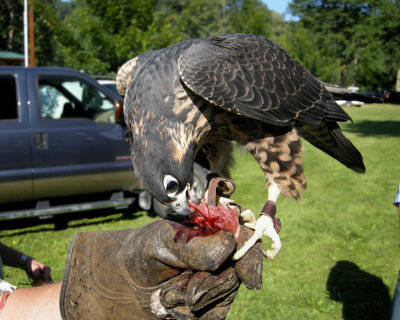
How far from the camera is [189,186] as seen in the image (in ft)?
7.04

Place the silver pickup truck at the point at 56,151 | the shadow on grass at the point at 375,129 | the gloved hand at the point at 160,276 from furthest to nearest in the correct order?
Result: the shadow on grass at the point at 375,129 → the silver pickup truck at the point at 56,151 → the gloved hand at the point at 160,276

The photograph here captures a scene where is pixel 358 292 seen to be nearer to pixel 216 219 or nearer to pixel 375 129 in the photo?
pixel 216 219

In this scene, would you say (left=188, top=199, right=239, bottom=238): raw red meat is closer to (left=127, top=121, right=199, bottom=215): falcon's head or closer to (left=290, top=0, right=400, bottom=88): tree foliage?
(left=127, top=121, right=199, bottom=215): falcon's head

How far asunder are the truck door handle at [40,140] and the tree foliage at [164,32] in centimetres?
781

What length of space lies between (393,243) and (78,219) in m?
4.68

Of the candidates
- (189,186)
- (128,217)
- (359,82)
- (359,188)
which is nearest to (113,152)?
(128,217)

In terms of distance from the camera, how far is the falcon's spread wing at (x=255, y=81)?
2.39 m

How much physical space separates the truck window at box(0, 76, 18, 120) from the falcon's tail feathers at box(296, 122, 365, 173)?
13.9ft

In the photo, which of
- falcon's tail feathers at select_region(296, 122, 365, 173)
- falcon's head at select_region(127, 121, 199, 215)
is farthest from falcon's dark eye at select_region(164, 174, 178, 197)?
falcon's tail feathers at select_region(296, 122, 365, 173)

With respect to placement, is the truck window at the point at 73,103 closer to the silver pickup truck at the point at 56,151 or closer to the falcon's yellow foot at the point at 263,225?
the silver pickup truck at the point at 56,151

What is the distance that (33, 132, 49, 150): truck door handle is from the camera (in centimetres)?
514

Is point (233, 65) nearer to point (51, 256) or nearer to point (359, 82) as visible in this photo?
point (51, 256)

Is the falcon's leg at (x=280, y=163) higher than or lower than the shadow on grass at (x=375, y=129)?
higher

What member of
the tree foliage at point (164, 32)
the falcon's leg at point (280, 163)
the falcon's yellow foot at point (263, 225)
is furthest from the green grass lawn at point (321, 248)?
the tree foliage at point (164, 32)
